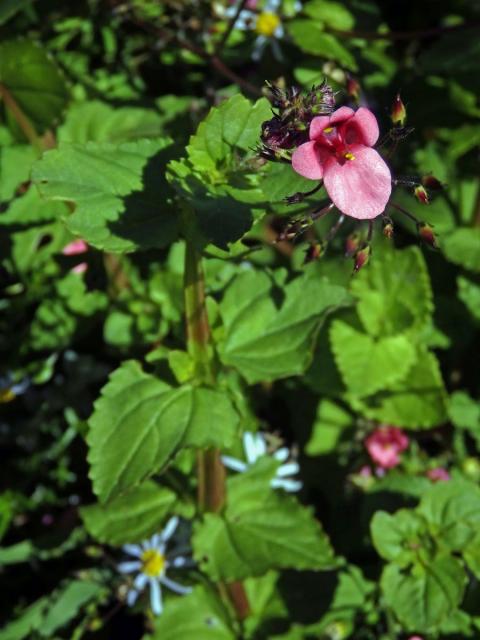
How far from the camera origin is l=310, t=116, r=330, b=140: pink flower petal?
145 centimetres

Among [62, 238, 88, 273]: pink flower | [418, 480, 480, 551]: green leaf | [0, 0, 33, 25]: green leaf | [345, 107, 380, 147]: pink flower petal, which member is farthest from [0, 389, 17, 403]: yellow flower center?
[345, 107, 380, 147]: pink flower petal

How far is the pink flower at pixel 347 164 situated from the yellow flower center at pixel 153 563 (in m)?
1.70

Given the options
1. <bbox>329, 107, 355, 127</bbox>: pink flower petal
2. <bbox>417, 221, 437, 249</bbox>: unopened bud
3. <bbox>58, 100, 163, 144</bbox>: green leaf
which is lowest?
<bbox>58, 100, 163, 144</bbox>: green leaf

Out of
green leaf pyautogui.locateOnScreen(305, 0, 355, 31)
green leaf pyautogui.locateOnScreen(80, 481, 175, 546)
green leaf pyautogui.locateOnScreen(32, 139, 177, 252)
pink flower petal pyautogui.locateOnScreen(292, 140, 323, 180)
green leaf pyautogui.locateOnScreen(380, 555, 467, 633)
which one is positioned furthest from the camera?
green leaf pyautogui.locateOnScreen(305, 0, 355, 31)

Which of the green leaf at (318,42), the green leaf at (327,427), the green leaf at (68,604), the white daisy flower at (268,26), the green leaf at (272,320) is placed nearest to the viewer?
the green leaf at (272,320)

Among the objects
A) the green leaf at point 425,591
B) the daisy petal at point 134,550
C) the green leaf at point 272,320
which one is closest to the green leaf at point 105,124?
the green leaf at point 272,320

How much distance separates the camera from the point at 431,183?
1.78 metres

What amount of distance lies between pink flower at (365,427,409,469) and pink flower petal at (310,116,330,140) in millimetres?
1883

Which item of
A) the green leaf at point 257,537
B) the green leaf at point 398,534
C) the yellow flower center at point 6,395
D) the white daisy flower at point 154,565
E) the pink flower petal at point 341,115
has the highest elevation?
the pink flower petal at point 341,115

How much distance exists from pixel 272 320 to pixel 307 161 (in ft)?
2.79

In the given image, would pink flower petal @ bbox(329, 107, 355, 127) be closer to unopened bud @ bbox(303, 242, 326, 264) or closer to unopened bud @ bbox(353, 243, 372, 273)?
unopened bud @ bbox(353, 243, 372, 273)

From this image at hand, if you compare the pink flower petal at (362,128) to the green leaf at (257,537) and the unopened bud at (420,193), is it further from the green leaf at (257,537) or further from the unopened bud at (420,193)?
the green leaf at (257,537)

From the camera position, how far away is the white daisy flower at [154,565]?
272 cm

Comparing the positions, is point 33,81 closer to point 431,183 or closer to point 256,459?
point 256,459
